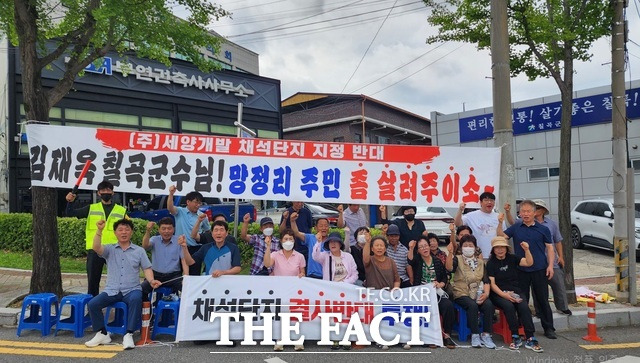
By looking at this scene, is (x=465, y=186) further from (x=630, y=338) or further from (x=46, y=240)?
(x=46, y=240)

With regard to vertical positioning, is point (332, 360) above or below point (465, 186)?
below

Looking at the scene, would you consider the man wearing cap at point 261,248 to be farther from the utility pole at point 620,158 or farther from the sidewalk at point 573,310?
the utility pole at point 620,158

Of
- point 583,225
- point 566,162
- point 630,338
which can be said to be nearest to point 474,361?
point 630,338

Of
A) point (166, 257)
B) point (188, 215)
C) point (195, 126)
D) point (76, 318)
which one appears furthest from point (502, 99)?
point (195, 126)

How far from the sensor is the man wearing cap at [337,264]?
548 centimetres

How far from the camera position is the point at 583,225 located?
12.4 meters

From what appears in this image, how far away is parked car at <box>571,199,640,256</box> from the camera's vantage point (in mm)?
11438

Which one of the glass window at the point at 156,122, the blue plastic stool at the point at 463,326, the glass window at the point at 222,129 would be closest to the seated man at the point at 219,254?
the blue plastic stool at the point at 463,326

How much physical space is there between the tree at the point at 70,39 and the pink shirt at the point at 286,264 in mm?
3528

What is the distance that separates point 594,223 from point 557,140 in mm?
5764

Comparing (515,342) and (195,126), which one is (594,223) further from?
(195,126)

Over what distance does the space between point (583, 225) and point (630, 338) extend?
796 cm

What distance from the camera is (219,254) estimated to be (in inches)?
220

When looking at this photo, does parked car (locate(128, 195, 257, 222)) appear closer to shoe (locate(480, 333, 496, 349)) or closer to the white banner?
the white banner
